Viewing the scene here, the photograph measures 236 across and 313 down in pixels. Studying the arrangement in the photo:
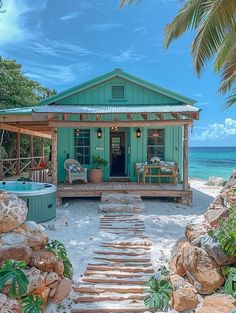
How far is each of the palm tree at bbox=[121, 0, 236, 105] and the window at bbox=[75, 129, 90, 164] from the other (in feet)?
18.4

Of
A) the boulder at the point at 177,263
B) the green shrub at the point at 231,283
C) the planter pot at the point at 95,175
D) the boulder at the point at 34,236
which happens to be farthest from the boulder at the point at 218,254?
the planter pot at the point at 95,175

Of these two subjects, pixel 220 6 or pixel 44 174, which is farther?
pixel 44 174

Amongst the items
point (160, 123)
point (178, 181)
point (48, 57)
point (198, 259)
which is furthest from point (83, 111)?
point (48, 57)

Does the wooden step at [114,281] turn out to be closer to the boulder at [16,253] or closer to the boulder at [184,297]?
the boulder at [184,297]

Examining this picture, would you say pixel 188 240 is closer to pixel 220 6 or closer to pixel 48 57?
pixel 220 6

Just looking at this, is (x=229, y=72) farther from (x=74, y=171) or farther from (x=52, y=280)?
(x=74, y=171)

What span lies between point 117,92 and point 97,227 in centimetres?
655

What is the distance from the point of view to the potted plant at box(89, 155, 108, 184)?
11180 millimetres

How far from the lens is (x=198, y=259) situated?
407 centimetres

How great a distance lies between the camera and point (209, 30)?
18.8 ft

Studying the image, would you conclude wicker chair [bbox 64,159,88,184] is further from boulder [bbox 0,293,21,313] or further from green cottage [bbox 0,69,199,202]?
boulder [bbox 0,293,21,313]

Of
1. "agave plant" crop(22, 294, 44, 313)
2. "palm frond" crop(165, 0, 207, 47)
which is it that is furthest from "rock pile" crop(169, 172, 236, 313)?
A: "palm frond" crop(165, 0, 207, 47)

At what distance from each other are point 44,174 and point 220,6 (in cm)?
926

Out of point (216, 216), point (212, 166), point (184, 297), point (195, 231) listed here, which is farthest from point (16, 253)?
point (212, 166)
